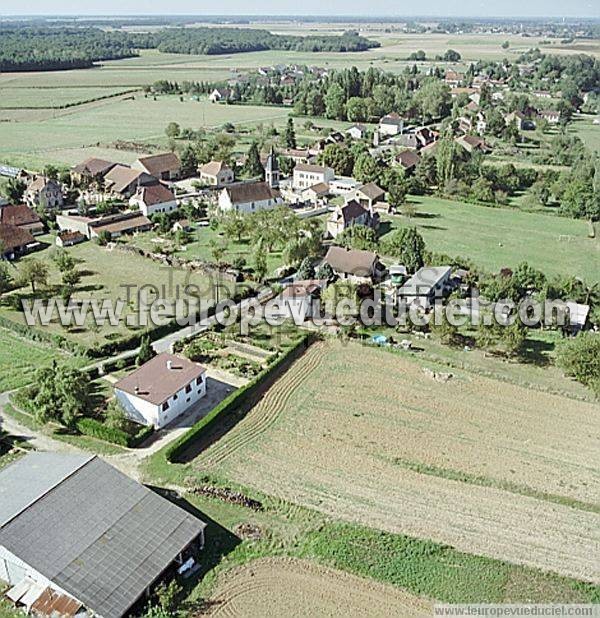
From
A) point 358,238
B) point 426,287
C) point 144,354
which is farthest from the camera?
point 358,238

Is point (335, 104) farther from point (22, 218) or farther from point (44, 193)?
point (22, 218)

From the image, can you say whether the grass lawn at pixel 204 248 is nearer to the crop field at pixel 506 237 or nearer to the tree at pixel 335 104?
the crop field at pixel 506 237

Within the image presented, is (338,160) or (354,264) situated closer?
(354,264)

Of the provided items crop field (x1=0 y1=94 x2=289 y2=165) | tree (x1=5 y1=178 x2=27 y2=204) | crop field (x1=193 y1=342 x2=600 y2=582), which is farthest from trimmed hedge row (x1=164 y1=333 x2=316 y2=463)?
crop field (x1=0 y1=94 x2=289 y2=165)

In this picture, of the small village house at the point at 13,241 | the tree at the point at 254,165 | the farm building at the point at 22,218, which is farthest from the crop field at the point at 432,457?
the tree at the point at 254,165

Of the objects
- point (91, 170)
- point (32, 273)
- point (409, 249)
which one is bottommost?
Answer: point (409, 249)

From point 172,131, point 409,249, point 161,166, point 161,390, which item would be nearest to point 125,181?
point 161,166

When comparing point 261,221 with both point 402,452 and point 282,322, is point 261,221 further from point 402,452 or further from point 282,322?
point 402,452
